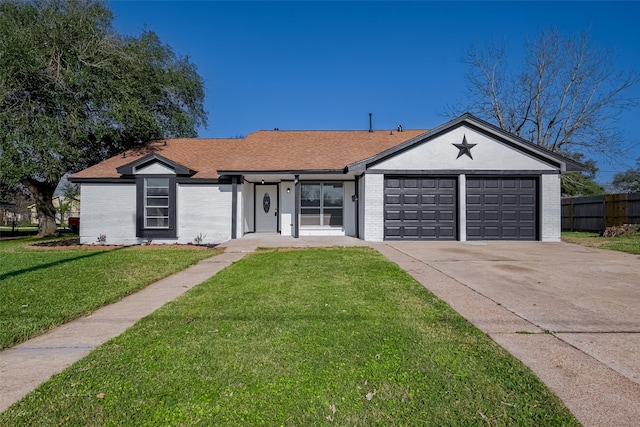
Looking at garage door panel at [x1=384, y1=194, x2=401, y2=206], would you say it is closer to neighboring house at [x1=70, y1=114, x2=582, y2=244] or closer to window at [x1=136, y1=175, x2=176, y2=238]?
neighboring house at [x1=70, y1=114, x2=582, y2=244]

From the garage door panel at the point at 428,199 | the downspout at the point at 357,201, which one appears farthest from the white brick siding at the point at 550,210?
the downspout at the point at 357,201

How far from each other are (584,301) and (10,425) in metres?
6.55

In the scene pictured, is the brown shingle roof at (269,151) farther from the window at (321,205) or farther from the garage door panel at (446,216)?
the garage door panel at (446,216)

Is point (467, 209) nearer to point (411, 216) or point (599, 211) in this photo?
point (411, 216)

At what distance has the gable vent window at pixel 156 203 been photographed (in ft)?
45.5

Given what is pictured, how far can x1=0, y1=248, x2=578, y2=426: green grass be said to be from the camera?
2.24 metres

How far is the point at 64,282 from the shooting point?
247 inches

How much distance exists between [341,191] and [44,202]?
49.7ft

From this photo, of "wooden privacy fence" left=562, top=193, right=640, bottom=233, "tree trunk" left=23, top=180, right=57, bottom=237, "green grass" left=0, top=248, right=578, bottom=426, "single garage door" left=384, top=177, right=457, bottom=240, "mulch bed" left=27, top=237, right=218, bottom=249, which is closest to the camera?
"green grass" left=0, top=248, right=578, bottom=426

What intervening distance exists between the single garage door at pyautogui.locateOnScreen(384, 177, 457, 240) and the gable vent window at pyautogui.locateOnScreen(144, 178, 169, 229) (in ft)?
29.9

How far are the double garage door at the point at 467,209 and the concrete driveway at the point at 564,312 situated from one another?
3.70m

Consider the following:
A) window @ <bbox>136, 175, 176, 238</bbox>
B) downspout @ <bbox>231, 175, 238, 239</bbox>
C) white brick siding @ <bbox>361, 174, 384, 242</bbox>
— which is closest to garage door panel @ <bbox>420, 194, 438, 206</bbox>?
white brick siding @ <bbox>361, 174, 384, 242</bbox>

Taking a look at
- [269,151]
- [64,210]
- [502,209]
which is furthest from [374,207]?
[64,210]

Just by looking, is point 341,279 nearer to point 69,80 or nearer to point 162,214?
point 162,214
